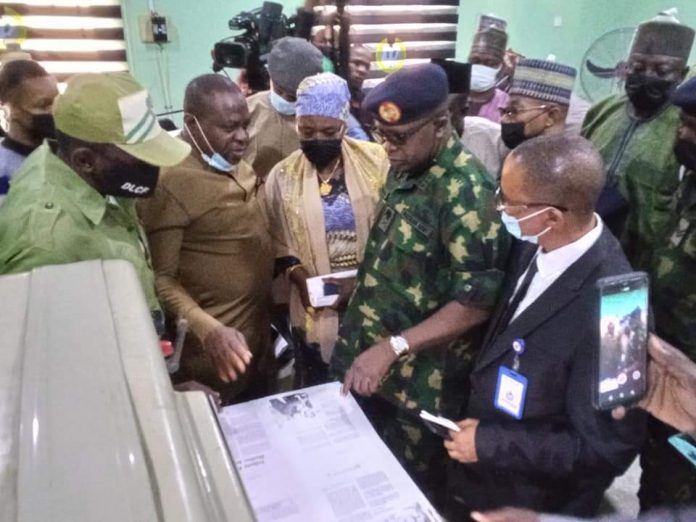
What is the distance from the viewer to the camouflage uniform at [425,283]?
4.20ft

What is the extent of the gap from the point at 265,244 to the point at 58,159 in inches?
27.5

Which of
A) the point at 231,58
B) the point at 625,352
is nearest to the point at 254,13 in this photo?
the point at 231,58

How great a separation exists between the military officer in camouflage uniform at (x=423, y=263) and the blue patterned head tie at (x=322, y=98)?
0.81 ft

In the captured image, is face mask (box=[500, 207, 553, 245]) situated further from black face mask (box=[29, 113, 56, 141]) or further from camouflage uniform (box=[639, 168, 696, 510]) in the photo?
black face mask (box=[29, 113, 56, 141])

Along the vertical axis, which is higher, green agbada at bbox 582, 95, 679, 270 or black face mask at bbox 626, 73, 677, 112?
black face mask at bbox 626, 73, 677, 112

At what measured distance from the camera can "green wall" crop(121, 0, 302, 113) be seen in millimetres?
4164

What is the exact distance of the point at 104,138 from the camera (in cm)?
108

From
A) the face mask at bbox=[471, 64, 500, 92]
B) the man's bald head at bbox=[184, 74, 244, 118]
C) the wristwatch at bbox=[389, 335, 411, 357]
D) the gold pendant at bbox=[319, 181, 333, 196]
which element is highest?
the man's bald head at bbox=[184, 74, 244, 118]

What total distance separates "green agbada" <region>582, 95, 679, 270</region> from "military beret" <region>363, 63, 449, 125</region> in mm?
771

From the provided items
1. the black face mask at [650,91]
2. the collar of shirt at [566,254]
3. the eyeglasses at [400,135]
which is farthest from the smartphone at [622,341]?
the black face mask at [650,91]

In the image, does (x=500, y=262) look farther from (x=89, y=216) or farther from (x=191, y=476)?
(x=191, y=476)

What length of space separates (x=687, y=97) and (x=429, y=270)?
0.77 meters

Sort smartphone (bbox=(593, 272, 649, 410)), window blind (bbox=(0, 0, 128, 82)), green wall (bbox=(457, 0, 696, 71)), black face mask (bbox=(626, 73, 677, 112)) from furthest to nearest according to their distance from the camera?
1. green wall (bbox=(457, 0, 696, 71))
2. window blind (bbox=(0, 0, 128, 82))
3. black face mask (bbox=(626, 73, 677, 112))
4. smartphone (bbox=(593, 272, 649, 410))

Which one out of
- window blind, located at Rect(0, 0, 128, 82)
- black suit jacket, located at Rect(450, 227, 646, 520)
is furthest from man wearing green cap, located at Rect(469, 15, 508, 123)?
window blind, located at Rect(0, 0, 128, 82)
